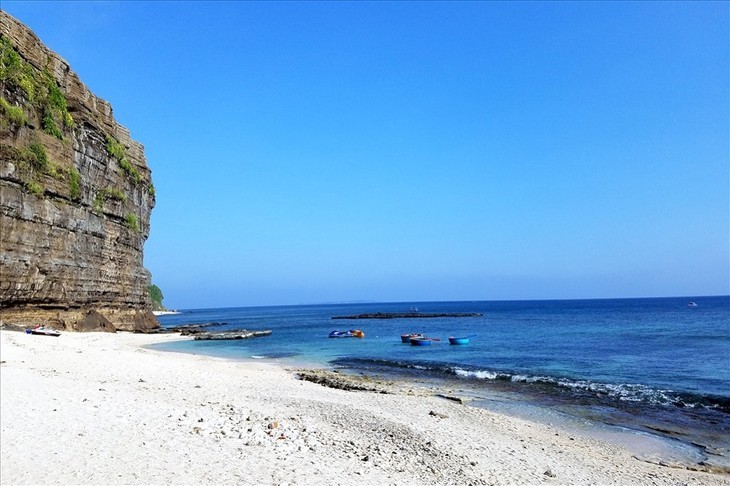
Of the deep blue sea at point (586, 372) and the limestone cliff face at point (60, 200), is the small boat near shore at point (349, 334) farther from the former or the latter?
the limestone cliff face at point (60, 200)

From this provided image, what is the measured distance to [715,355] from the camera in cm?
3519

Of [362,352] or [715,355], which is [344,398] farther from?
[715,355]

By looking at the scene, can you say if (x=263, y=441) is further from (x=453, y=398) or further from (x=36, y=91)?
(x=36, y=91)

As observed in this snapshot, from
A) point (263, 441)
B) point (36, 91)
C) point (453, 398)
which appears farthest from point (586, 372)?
point (36, 91)

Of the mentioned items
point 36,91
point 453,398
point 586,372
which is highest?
point 36,91

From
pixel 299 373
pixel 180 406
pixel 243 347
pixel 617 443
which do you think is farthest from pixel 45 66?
pixel 617 443

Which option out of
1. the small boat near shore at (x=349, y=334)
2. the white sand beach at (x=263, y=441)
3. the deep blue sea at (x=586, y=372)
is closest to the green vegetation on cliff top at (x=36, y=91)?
the deep blue sea at (x=586, y=372)

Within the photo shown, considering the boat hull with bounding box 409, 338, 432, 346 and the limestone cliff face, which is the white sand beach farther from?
the boat hull with bounding box 409, 338, 432, 346

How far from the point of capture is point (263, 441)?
9.95 m

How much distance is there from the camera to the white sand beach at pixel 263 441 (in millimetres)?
8289

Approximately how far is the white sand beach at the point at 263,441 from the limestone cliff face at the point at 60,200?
18709mm

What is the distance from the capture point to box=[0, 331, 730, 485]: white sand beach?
8289 mm

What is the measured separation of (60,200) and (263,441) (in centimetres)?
3424

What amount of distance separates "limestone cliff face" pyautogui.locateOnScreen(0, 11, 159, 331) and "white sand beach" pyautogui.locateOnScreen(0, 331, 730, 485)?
18.7 metres
